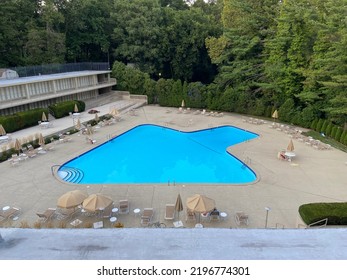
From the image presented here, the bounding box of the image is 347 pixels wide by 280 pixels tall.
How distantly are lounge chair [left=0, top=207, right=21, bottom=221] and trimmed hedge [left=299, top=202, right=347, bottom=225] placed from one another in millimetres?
13653

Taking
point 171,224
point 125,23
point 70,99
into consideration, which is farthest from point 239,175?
point 125,23

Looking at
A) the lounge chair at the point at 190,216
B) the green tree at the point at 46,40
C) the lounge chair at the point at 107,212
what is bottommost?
the lounge chair at the point at 107,212

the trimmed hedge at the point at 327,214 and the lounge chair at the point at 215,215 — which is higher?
the trimmed hedge at the point at 327,214

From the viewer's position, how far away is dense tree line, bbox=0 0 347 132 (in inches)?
1067

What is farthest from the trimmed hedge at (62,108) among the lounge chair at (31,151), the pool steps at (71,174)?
the pool steps at (71,174)

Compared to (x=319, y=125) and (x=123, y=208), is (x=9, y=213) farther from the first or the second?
(x=319, y=125)

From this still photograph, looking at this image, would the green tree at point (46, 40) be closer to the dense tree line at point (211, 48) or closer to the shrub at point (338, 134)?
the dense tree line at point (211, 48)

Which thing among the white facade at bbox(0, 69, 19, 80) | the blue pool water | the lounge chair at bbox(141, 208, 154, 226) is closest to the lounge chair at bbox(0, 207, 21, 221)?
the blue pool water

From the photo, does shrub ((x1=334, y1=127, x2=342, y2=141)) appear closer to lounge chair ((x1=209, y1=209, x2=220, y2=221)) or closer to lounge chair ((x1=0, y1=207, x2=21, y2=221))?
lounge chair ((x1=209, y1=209, x2=220, y2=221))

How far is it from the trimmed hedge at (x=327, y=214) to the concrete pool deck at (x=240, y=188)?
1.19m

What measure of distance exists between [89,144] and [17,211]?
11343 mm

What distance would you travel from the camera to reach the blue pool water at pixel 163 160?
19.5 m

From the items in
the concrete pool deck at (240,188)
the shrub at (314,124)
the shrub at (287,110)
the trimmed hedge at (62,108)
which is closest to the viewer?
the concrete pool deck at (240,188)

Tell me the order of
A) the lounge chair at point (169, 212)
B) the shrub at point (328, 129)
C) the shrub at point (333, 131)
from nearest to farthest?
the lounge chair at point (169, 212)
the shrub at point (333, 131)
the shrub at point (328, 129)
